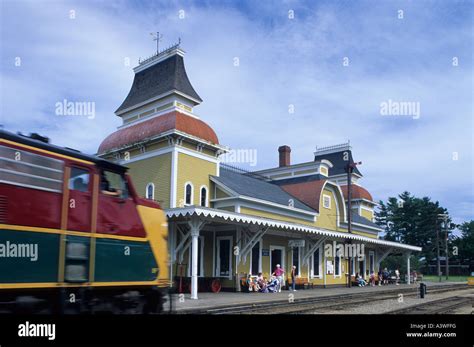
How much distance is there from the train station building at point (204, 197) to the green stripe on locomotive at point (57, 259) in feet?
29.4

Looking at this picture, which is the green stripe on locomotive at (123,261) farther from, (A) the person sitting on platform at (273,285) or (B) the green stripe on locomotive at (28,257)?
(A) the person sitting on platform at (273,285)

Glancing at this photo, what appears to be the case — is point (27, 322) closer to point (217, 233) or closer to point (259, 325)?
point (259, 325)

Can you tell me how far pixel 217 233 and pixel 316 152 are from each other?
3228 cm

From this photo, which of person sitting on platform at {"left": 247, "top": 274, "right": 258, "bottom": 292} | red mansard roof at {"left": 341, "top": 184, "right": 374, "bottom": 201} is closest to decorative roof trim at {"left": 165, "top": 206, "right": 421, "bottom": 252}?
person sitting on platform at {"left": 247, "top": 274, "right": 258, "bottom": 292}

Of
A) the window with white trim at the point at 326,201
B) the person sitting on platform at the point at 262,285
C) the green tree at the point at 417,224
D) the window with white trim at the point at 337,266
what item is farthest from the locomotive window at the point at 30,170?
the green tree at the point at 417,224

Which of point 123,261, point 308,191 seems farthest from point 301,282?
point 123,261

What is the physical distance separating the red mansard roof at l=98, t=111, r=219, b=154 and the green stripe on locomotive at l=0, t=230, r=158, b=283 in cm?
1478

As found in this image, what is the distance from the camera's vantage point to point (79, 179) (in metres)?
7.82

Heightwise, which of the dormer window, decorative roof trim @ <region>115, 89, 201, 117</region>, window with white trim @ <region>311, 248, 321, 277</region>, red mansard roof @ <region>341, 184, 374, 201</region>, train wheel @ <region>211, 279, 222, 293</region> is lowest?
train wheel @ <region>211, 279, 222, 293</region>

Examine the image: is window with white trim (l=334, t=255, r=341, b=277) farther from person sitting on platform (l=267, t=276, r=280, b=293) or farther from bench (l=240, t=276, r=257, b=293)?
bench (l=240, t=276, r=257, b=293)

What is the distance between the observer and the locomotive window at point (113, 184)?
823 centimetres

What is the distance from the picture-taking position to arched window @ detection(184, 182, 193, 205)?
23375 millimetres

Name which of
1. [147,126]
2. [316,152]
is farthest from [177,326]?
[316,152]

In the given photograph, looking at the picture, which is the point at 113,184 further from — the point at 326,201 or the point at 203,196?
the point at 326,201
